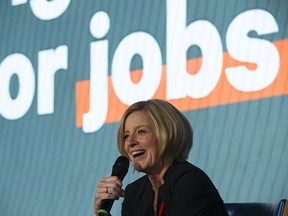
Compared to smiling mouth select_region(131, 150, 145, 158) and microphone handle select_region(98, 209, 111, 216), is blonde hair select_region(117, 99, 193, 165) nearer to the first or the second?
smiling mouth select_region(131, 150, 145, 158)

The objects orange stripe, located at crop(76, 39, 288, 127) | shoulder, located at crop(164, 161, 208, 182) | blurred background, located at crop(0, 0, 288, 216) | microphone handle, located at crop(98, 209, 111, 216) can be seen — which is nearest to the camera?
microphone handle, located at crop(98, 209, 111, 216)

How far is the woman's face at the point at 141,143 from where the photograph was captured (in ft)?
6.91

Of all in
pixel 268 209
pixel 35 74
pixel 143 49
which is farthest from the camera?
pixel 35 74

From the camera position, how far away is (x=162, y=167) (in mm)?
2137

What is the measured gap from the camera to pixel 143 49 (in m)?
4.07

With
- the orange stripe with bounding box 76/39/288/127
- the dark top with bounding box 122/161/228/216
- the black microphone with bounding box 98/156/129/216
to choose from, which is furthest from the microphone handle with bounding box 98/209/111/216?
the orange stripe with bounding box 76/39/288/127

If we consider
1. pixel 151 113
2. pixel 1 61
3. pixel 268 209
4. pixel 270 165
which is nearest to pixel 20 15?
pixel 1 61

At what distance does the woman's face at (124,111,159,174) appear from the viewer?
82.9 inches

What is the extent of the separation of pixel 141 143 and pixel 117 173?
0.13 metres

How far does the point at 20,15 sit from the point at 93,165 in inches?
43.5

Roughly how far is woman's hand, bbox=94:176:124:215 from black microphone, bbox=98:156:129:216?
0.01 metres

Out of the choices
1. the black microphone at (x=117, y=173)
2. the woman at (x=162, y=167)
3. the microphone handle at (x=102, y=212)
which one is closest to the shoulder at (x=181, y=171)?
the woman at (x=162, y=167)

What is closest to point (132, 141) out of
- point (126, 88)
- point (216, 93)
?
point (216, 93)

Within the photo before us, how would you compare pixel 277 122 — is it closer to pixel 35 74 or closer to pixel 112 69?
pixel 112 69
